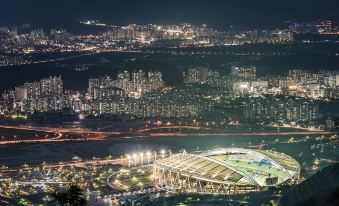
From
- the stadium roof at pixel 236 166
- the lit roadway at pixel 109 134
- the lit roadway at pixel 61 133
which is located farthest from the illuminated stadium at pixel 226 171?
the lit roadway at pixel 61 133

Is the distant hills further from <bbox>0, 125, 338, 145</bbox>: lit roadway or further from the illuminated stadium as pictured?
<bbox>0, 125, 338, 145</bbox>: lit roadway

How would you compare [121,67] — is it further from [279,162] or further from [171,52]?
[279,162]

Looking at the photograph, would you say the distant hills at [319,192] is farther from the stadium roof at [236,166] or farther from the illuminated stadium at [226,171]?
the stadium roof at [236,166]

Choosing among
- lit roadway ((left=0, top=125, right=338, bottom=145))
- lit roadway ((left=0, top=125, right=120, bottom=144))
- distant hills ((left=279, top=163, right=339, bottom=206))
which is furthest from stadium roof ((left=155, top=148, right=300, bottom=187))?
distant hills ((left=279, top=163, right=339, bottom=206))

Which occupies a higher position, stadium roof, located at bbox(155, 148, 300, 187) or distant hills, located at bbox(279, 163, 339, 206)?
distant hills, located at bbox(279, 163, 339, 206)

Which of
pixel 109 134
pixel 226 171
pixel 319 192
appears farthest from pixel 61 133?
pixel 319 192

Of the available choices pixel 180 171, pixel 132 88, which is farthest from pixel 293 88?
pixel 180 171
